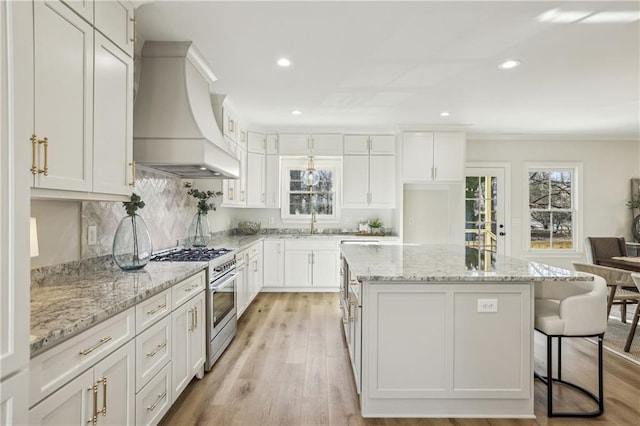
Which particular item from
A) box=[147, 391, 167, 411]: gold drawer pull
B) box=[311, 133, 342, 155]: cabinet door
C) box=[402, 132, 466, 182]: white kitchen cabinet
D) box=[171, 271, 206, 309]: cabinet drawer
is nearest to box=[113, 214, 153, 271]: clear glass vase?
box=[171, 271, 206, 309]: cabinet drawer

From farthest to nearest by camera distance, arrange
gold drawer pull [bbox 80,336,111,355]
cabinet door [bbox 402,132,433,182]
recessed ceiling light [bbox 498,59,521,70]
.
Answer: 1. cabinet door [bbox 402,132,433,182]
2. recessed ceiling light [bbox 498,59,521,70]
3. gold drawer pull [bbox 80,336,111,355]

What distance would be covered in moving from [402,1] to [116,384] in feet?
8.35

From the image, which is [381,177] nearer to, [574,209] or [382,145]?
[382,145]

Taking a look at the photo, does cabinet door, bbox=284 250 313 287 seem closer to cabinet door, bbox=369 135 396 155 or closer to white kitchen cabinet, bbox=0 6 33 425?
cabinet door, bbox=369 135 396 155

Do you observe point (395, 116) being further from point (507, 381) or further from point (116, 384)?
point (116, 384)

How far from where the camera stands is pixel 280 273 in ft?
18.0

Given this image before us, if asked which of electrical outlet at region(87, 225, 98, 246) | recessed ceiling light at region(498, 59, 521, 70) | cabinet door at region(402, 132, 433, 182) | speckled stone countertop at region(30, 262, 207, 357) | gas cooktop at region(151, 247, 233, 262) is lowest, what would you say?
speckled stone countertop at region(30, 262, 207, 357)

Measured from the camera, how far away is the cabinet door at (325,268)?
549cm

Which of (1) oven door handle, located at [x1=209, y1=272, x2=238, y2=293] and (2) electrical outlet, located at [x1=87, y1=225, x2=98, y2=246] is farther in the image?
(1) oven door handle, located at [x1=209, y1=272, x2=238, y2=293]

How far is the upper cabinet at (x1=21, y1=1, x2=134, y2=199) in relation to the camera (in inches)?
55.6

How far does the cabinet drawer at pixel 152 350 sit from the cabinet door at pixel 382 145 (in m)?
4.38

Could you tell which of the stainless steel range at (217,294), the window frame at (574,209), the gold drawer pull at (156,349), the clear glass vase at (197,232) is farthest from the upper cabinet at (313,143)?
the gold drawer pull at (156,349)

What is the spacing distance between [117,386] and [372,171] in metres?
4.76

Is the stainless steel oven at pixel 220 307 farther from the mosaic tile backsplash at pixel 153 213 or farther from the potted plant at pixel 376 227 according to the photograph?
the potted plant at pixel 376 227
